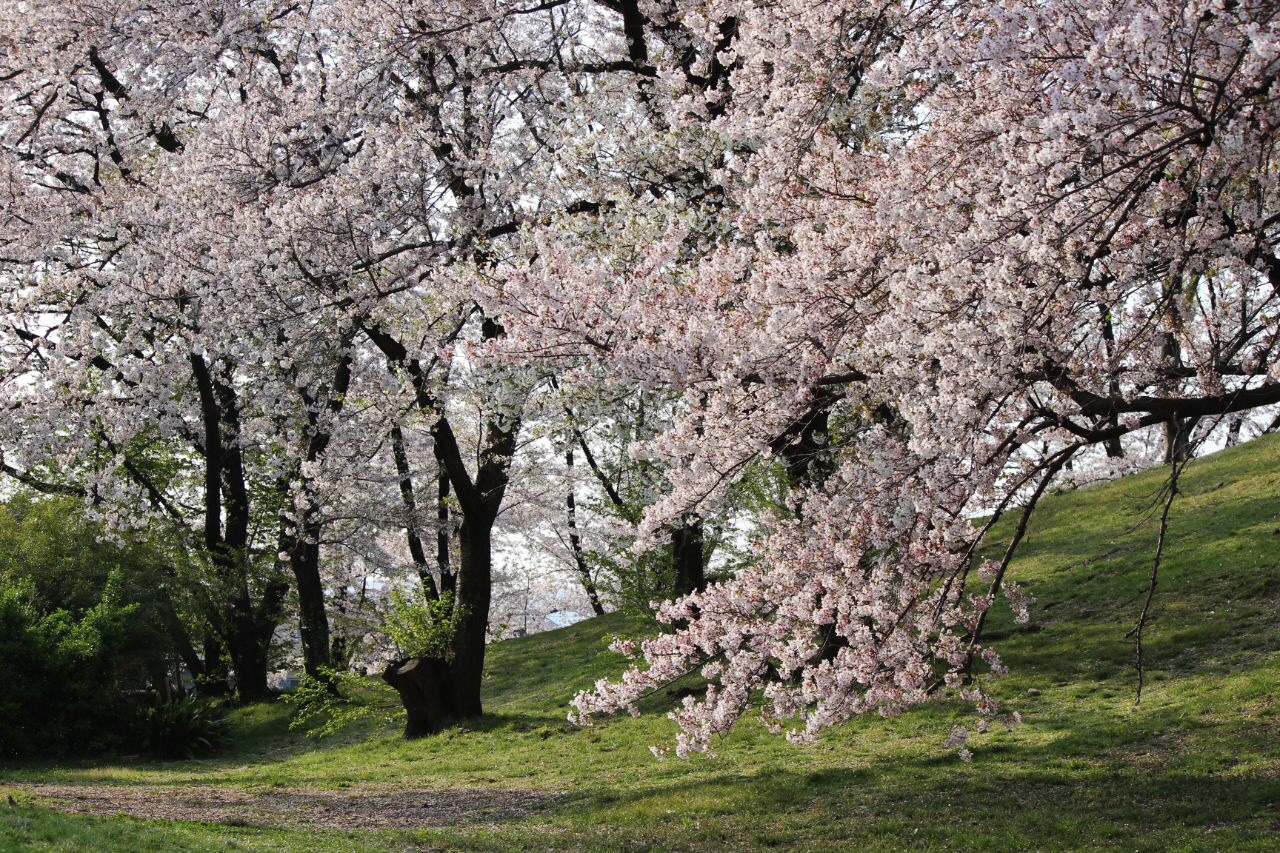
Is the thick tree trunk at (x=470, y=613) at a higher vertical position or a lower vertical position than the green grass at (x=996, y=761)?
higher

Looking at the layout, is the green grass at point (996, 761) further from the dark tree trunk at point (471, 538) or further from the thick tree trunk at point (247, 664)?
the thick tree trunk at point (247, 664)

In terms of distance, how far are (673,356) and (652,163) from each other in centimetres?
587

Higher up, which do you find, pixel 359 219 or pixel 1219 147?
pixel 359 219

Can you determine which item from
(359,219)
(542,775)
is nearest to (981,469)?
(542,775)

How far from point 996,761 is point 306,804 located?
→ 7.36m

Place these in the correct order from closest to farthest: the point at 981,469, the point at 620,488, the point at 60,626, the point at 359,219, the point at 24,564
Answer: the point at 981,469 → the point at 359,219 → the point at 60,626 → the point at 24,564 → the point at 620,488

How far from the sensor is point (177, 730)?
673 inches

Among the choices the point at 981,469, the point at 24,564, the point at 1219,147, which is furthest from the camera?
the point at 24,564

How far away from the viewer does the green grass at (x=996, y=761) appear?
7992 millimetres

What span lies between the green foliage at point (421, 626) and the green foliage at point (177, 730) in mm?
3953

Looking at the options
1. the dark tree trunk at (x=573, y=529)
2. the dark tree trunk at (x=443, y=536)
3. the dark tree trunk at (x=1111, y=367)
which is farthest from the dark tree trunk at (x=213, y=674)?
the dark tree trunk at (x=1111, y=367)

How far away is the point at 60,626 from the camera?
1579 cm

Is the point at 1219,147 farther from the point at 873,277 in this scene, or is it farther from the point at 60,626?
the point at 60,626

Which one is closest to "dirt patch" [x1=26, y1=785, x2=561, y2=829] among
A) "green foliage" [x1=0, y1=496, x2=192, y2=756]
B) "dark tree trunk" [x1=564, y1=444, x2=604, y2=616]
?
"green foliage" [x1=0, y1=496, x2=192, y2=756]
